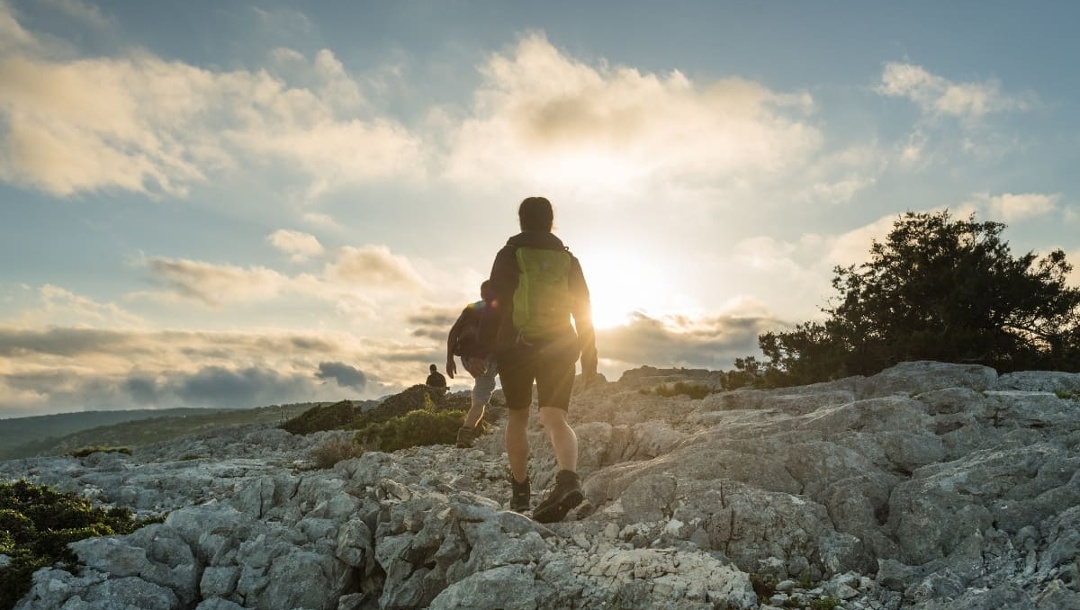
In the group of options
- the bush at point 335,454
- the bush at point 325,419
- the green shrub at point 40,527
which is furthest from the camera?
the bush at point 325,419

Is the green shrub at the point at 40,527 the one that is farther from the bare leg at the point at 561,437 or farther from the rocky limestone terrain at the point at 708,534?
the bare leg at the point at 561,437

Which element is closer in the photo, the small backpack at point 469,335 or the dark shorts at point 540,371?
the dark shorts at point 540,371

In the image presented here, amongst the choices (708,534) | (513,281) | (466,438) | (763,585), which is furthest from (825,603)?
(466,438)

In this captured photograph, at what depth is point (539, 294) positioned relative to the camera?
666 cm

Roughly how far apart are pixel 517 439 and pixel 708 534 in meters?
2.09

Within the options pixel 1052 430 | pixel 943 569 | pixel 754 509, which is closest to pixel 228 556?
pixel 754 509

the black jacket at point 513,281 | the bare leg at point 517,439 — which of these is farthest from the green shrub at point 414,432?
the black jacket at point 513,281

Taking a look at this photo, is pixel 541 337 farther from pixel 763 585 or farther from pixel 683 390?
pixel 683 390

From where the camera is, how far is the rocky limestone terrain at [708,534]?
5.09m

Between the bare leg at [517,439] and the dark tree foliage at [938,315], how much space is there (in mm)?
18398

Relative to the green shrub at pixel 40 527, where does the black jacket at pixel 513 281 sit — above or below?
above

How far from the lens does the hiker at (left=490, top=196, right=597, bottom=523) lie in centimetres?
665

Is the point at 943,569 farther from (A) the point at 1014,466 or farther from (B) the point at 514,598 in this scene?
(B) the point at 514,598

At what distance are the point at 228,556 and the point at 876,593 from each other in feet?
19.6
